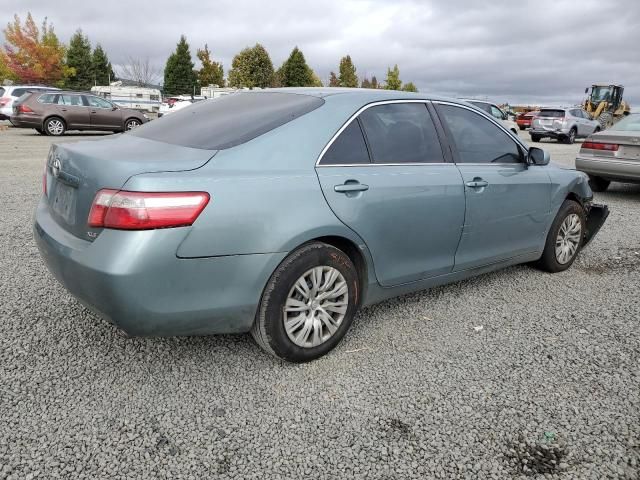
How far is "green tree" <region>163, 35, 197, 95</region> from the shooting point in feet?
186

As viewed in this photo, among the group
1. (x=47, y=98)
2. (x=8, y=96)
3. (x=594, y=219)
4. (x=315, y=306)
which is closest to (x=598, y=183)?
(x=594, y=219)

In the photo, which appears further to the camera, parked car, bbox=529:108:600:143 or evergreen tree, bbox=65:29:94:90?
evergreen tree, bbox=65:29:94:90

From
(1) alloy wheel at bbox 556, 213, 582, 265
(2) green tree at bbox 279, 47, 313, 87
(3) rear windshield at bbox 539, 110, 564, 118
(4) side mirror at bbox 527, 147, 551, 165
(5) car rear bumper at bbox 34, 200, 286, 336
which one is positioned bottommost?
(1) alloy wheel at bbox 556, 213, 582, 265

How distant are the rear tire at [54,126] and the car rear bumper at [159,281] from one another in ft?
54.4

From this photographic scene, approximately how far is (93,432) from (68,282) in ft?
2.48

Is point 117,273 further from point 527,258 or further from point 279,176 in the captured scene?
point 527,258

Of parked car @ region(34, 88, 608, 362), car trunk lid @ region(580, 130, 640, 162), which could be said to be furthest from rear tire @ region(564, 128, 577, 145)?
parked car @ region(34, 88, 608, 362)

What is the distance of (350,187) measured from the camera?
2963 millimetres

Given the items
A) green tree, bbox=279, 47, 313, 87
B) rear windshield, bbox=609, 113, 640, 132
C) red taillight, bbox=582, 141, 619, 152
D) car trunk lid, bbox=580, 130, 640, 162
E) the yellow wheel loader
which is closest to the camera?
car trunk lid, bbox=580, 130, 640, 162

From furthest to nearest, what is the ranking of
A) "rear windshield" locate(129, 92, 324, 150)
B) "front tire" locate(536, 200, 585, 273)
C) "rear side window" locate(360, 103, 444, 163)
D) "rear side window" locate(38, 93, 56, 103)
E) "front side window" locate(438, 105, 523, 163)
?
"rear side window" locate(38, 93, 56, 103) → "front tire" locate(536, 200, 585, 273) → "front side window" locate(438, 105, 523, 163) → "rear side window" locate(360, 103, 444, 163) → "rear windshield" locate(129, 92, 324, 150)

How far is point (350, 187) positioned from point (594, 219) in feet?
10.7

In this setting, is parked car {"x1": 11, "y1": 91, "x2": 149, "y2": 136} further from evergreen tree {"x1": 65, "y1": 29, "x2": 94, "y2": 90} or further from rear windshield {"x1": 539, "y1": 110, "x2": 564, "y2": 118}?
evergreen tree {"x1": 65, "y1": 29, "x2": 94, "y2": 90}

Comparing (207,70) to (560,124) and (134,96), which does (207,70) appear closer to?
(134,96)

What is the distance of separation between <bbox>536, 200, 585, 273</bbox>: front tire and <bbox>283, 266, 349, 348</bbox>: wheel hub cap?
2414mm
